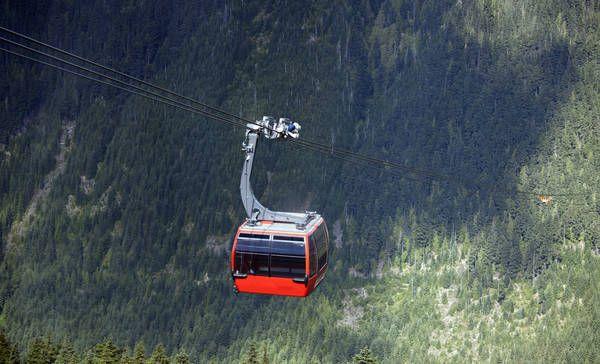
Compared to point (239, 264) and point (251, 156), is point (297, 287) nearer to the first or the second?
point (239, 264)

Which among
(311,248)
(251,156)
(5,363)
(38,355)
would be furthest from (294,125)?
(38,355)

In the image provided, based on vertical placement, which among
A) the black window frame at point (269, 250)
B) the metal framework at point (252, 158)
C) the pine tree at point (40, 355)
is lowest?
the pine tree at point (40, 355)

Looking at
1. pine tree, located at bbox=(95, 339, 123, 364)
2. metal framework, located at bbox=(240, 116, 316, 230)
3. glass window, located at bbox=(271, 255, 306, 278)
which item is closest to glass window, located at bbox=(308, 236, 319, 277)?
glass window, located at bbox=(271, 255, 306, 278)

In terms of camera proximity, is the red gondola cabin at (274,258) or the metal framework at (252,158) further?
the red gondola cabin at (274,258)

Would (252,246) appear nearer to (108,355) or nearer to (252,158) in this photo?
(252,158)

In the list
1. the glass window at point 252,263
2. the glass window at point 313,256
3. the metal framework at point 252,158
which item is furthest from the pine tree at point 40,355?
the glass window at point 313,256

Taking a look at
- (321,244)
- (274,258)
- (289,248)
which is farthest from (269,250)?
(321,244)

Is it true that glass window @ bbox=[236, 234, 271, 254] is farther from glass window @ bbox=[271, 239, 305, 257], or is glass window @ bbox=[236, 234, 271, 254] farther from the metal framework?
the metal framework

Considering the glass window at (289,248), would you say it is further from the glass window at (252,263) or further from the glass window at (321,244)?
the glass window at (321,244)

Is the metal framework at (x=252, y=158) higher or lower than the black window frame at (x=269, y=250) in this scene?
higher
